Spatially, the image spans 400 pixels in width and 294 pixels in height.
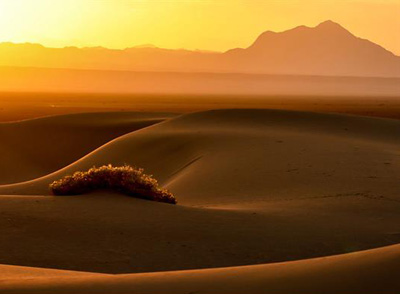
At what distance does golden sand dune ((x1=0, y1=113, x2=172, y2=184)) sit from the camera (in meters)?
39.2

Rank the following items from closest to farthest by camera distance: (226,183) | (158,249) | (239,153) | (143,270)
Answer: (143,270)
(158,249)
(226,183)
(239,153)

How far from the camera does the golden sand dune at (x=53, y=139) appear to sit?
39.2 metres

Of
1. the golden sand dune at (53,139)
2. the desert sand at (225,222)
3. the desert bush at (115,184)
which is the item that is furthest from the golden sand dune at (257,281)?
the golden sand dune at (53,139)

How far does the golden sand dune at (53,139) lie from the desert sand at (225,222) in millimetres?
10543

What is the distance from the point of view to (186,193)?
1925 cm

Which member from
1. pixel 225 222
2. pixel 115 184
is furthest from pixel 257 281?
pixel 115 184

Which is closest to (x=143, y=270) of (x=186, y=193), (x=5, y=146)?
(x=186, y=193)

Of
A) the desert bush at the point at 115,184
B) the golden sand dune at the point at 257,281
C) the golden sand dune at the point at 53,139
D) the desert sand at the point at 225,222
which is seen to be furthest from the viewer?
the golden sand dune at the point at 53,139

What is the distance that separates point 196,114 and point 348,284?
30191 mm

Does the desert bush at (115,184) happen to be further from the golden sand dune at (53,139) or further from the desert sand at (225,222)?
the golden sand dune at (53,139)

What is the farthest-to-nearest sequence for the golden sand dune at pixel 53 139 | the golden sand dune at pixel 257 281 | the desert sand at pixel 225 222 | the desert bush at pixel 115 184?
the golden sand dune at pixel 53 139, the desert bush at pixel 115 184, the desert sand at pixel 225 222, the golden sand dune at pixel 257 281

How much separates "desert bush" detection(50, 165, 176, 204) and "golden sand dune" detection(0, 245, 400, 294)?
6.29 metres

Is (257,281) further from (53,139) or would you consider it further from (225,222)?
(53,139)

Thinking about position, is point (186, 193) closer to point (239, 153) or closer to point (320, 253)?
point (239, 153)
